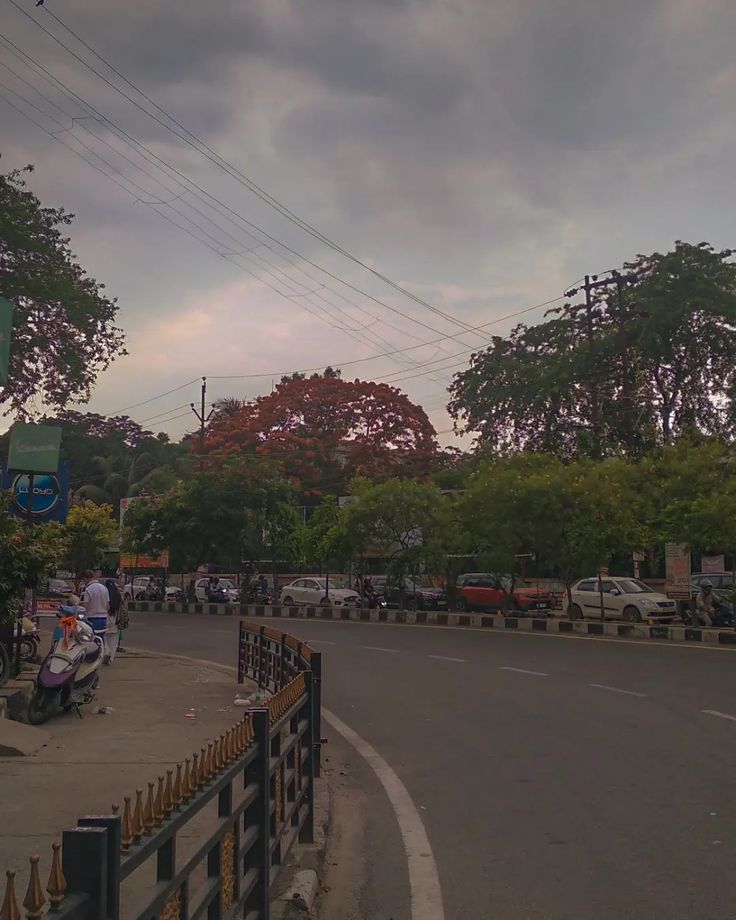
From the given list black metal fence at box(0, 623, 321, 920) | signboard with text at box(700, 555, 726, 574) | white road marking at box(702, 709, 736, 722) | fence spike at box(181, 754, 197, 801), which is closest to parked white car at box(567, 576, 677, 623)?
signboard with text at box(700, 555, 726, 574)

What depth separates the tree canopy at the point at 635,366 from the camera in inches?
1438

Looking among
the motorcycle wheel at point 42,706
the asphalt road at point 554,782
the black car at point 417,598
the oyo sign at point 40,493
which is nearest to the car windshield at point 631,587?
the black car at point 417,598

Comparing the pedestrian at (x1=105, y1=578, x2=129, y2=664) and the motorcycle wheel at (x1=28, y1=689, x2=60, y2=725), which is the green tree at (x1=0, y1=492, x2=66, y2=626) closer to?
the motorcycle wheel at (x1=28, y1=689, x2=60, y2=725)

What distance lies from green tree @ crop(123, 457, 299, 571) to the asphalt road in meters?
23.1

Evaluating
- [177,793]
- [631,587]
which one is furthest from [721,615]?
[177,793]

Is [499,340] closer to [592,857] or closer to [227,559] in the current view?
[227,559]

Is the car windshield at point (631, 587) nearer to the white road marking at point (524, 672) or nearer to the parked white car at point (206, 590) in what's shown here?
the white road marking at point (524, 672)

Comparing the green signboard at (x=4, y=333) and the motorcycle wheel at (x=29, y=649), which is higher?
the green signboard at (x=4, y=333)

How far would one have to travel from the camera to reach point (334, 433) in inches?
2034

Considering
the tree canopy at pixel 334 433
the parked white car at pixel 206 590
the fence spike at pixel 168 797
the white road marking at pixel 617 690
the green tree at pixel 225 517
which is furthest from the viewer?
the tree canopy at pixel 334 433

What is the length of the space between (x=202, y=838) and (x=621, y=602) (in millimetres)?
25933

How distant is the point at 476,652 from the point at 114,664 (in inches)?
299

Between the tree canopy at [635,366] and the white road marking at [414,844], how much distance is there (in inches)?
1124

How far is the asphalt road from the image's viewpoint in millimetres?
5016
